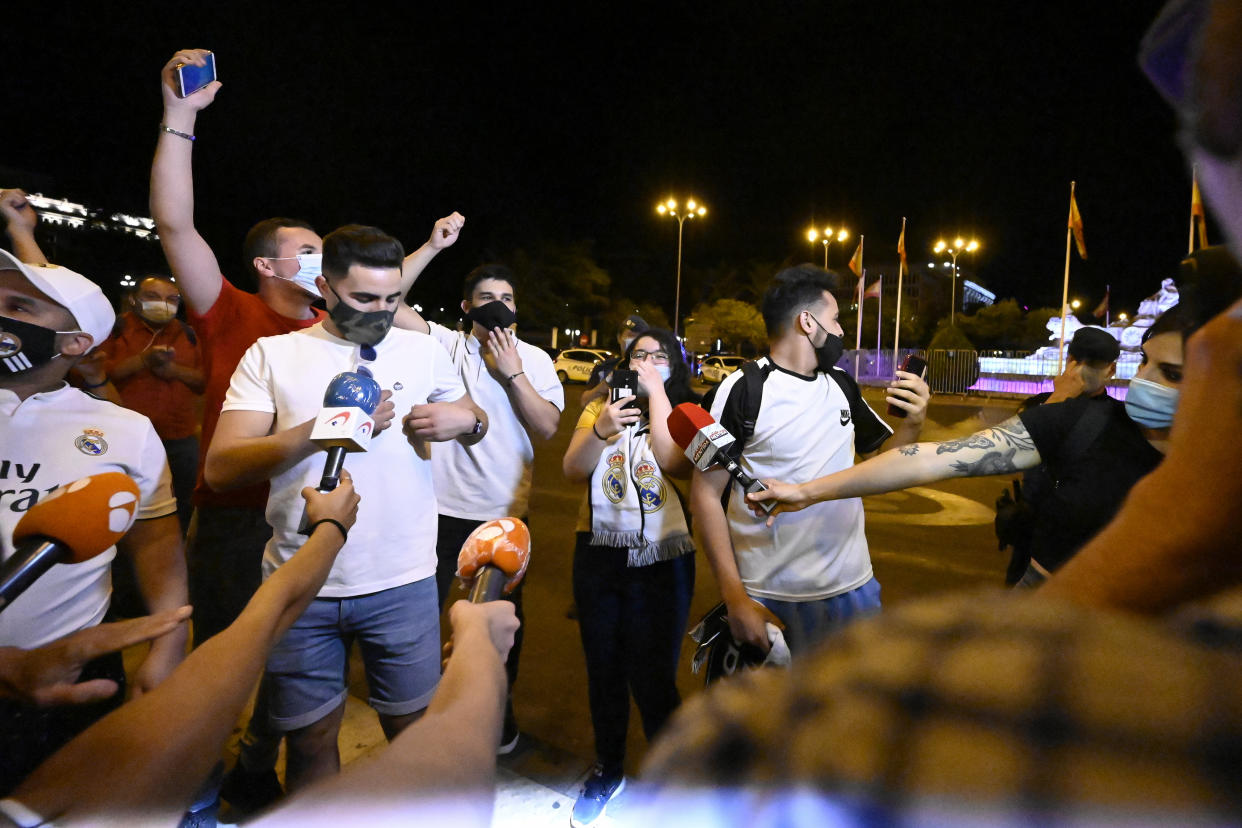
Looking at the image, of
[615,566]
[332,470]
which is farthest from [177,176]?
[615,566]

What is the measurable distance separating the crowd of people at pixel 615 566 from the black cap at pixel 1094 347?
0.6 inches

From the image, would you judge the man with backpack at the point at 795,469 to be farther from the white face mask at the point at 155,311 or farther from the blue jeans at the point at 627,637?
the white face mask at the point at 155,311

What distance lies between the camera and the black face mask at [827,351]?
9.22ft

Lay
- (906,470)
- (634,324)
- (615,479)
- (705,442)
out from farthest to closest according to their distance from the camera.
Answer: (634,324), (615,479), (705,442), (906,470)

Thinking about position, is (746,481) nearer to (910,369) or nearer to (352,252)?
(910,369)

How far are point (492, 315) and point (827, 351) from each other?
1.73 metres

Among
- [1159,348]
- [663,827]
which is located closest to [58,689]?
[663,827]

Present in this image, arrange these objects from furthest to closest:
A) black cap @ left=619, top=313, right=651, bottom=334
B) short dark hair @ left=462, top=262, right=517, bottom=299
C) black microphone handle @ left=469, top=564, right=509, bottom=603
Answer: black cap @ left=619, top=313, right=651, bottom=334 → short dark hair @ left=462, top=262, right=517, bottom=299 → black microphone handle @ left=469, top=564, right=509, bottom=603

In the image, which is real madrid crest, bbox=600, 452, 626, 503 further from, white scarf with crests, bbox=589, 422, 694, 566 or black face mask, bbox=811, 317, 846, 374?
black face mask, bbox=811, 317, 846, 374

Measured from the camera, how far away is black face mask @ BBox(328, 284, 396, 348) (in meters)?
2.46

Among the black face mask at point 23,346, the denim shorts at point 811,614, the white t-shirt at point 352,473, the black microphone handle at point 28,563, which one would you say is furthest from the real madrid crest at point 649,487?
the black face mask at point 23,346

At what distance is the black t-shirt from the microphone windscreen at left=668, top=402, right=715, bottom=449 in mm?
1214

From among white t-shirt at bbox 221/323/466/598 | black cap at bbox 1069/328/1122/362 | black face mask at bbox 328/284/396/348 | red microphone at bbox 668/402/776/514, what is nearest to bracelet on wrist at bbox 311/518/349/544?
white t-shirt at bbox 221/323/466/598

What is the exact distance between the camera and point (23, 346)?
76.1 inches
